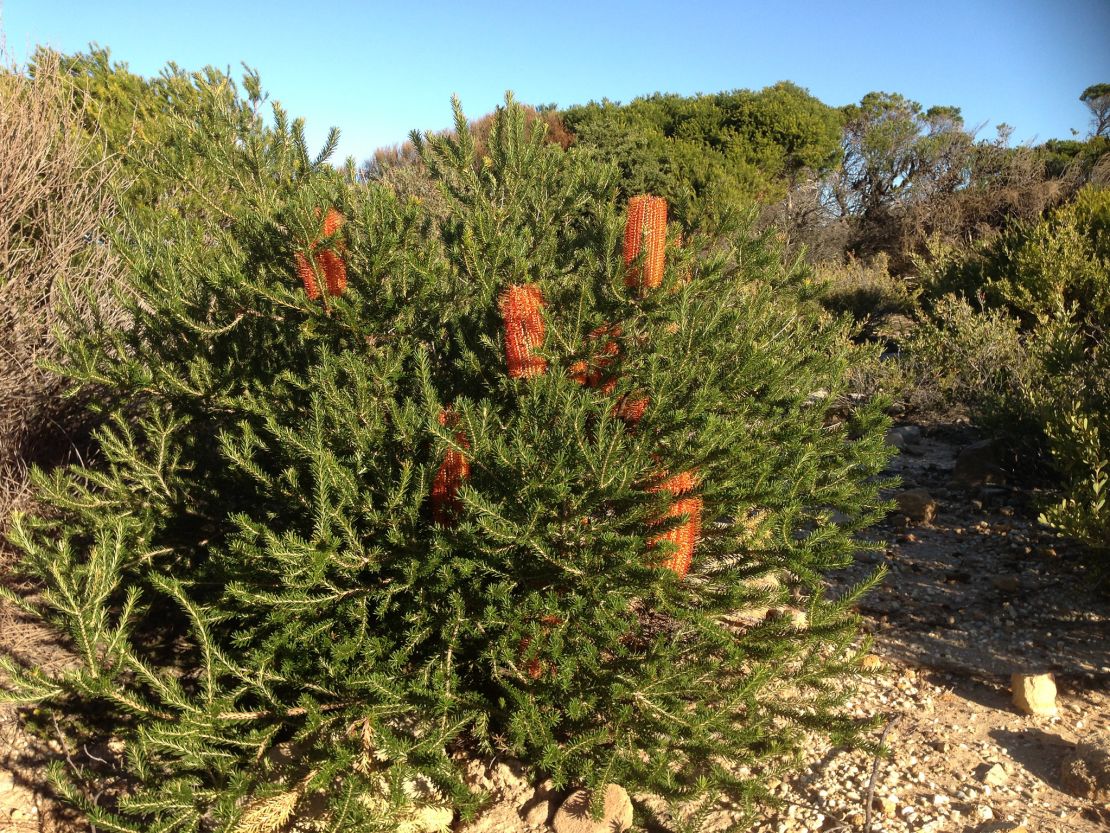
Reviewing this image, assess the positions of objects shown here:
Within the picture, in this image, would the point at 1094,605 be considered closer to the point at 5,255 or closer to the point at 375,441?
the point at 375,441

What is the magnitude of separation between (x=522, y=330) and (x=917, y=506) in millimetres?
4196

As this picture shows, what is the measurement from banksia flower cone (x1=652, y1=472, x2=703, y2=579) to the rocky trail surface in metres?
0.83

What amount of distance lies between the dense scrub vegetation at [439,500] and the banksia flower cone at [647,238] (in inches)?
0.5

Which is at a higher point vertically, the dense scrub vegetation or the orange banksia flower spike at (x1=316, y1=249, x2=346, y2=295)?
the orange banksia flower spike at (x1=316, y1=249, x2=346, y2=295)

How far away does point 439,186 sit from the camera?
3066 millimetres

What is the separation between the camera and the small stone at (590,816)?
9.04 ft

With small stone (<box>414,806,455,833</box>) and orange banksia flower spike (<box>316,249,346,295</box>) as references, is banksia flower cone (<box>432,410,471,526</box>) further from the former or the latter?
small stone (<box>414,806,455,833</box>)

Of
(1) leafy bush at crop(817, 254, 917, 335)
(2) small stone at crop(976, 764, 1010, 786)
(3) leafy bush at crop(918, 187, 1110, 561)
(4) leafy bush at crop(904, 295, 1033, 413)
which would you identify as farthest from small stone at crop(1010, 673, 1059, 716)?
(1) leafy bush at crop(817, 254, 917, 335)

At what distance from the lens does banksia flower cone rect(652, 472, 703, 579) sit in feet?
9.09

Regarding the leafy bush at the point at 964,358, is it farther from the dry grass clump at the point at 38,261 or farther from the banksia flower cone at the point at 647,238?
the dry grass clump at the point at 38,261

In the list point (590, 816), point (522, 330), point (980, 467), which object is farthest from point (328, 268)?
point (980, 467)

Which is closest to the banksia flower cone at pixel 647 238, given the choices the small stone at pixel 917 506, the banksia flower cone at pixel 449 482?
the banksia flower cone at pixel 449 482

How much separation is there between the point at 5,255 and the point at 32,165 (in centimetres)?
59

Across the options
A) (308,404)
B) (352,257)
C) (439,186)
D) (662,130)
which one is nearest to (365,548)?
(308,404)
